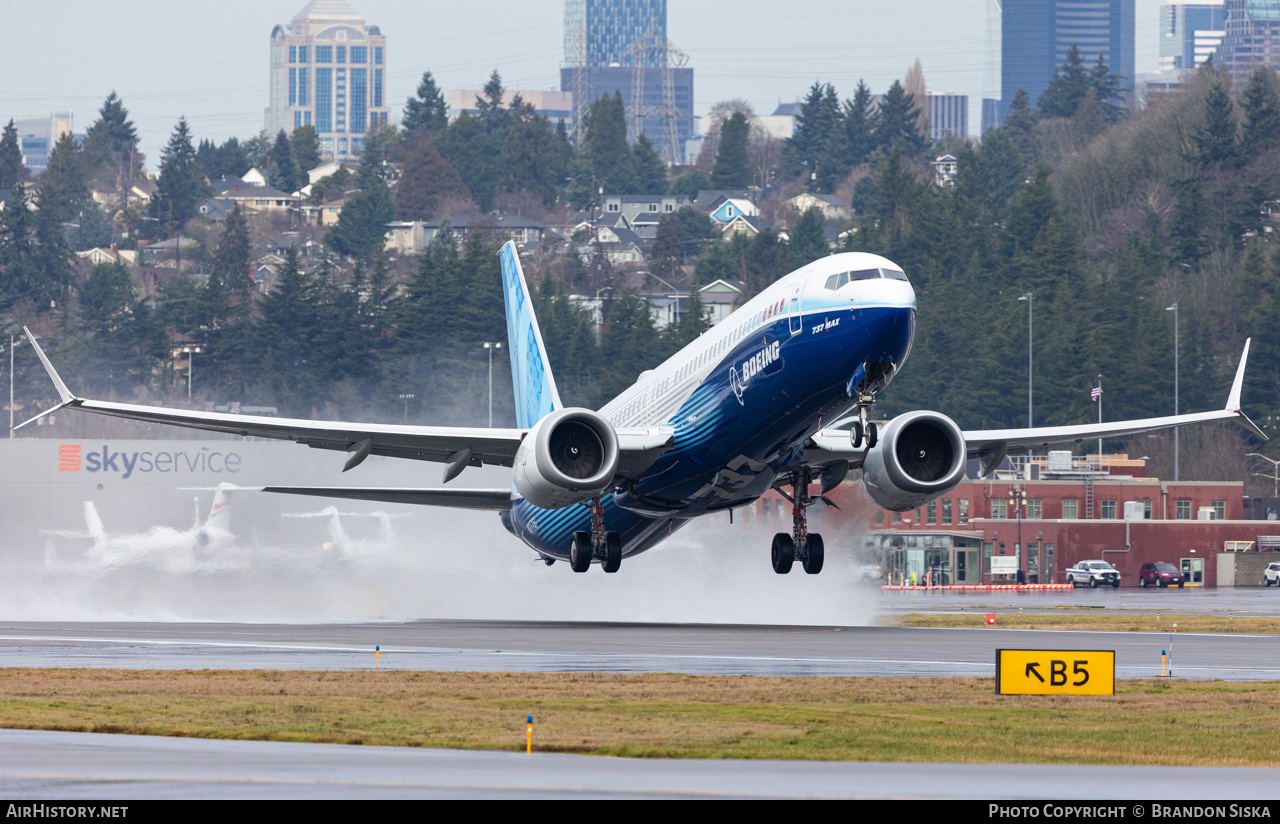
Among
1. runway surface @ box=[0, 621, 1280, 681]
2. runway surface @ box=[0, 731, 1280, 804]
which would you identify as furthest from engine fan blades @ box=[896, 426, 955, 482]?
runway surface @ box=[0, 731, 1280, 804]

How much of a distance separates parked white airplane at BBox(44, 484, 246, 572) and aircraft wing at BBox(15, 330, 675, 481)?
18.9 metres

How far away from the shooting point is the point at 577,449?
41.8 m

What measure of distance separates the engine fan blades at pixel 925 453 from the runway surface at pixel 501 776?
770 inches

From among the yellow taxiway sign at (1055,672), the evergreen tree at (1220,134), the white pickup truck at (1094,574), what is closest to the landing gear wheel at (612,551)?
the yellow taxiway sign at (1055,672)

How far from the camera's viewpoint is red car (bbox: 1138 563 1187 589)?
114125mm

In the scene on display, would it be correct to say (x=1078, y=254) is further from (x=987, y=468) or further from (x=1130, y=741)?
(x=1130, y=741)

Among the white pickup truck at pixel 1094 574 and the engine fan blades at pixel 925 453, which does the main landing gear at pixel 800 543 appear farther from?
the white pickup truck at pixel 1094 574

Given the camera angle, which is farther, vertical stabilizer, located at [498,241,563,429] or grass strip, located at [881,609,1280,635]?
grass strip, located at [881,609,1280,635]

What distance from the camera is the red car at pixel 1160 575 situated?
114m

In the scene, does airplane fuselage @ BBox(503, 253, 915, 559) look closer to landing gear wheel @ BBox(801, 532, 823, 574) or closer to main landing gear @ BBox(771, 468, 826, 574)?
main landing gear @ BBox(771, 468, 826, 574)

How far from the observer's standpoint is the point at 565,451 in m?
41.7

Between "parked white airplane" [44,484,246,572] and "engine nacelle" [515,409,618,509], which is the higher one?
"engine nacelle" [515,409,618,509]
